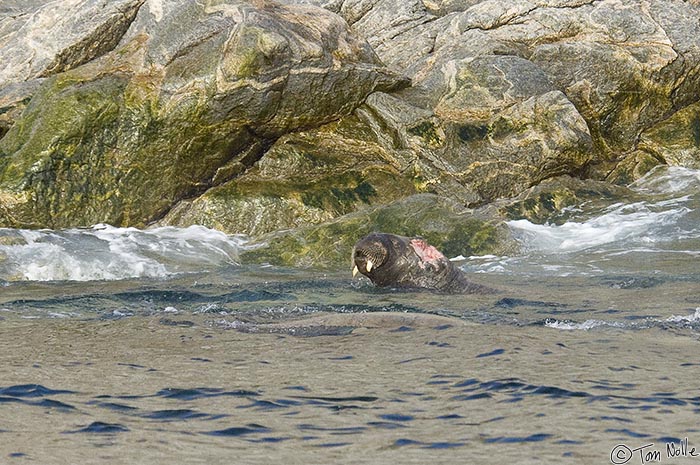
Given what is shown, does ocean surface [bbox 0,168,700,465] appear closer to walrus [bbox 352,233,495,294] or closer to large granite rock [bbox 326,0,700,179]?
walrus [bbox 352,233,495,294]

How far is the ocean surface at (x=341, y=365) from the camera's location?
148 inches

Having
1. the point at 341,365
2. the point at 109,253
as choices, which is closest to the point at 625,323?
the point at 341,365

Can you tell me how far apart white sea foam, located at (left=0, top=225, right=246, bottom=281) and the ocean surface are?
0.04 metres

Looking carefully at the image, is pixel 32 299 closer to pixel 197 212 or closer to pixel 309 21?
pixel 197 212

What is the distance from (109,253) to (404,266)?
3.82 m

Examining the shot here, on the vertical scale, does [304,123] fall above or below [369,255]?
above

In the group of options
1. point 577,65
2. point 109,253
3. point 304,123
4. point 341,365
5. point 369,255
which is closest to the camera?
point 341,365

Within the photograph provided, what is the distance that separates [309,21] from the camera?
1427cm

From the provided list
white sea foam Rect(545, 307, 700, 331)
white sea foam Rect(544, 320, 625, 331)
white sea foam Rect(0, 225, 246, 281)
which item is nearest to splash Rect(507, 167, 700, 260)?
white sea foam Rect(0, 225, 246, 281)

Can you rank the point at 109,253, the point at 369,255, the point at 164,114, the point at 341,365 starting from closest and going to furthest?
the point at 341,365, the point at 369,255, the point at 109,253, the point at 164,114

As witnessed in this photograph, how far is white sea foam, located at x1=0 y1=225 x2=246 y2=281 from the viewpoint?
10.7m

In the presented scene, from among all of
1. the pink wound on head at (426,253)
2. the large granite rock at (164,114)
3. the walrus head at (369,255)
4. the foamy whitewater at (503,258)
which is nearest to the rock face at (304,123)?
the large granite rock at (164,114)

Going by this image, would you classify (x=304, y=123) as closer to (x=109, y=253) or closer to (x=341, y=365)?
(x=109, y=253)

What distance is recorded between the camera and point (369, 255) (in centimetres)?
907
